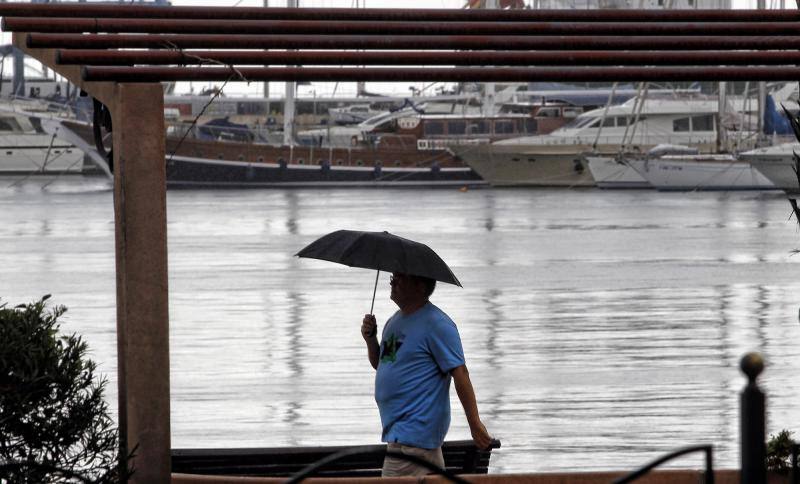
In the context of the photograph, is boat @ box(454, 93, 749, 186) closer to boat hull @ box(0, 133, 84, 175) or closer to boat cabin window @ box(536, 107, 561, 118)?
boat cabin window @ box(536, 107, 561, 118)

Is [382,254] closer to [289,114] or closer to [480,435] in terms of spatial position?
[480,435]

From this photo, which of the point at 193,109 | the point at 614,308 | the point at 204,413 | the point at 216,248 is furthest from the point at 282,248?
the point at 193,109

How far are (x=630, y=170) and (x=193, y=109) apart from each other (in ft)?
177

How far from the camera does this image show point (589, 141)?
71.0 meters

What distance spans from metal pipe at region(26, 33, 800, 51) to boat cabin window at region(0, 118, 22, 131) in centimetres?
8164

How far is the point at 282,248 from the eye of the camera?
3434cm

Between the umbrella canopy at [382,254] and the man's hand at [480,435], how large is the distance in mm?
558

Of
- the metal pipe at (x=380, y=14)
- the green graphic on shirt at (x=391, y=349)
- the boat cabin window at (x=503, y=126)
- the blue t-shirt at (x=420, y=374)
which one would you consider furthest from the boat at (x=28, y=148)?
the blue t-shirt at (x=420, y=374)

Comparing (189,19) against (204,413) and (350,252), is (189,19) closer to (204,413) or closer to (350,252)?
(350,252)

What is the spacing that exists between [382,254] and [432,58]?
799mm

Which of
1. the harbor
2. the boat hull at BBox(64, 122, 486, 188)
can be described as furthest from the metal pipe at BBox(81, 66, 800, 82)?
the boat hull at BBox(64, 122, 486, 188)

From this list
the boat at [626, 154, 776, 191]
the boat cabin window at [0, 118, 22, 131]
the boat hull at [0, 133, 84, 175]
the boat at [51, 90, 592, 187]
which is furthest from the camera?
the boat cabin window at [0, 118, 22, 131]

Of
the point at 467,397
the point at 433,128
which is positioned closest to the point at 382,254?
the point at 467,397

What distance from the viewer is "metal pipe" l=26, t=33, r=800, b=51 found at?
6031mm
